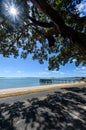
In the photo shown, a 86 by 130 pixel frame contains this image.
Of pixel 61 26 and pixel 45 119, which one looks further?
pixel 45 119

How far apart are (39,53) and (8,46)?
4827 millimetres

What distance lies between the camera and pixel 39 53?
19.9 m

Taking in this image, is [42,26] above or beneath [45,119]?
above

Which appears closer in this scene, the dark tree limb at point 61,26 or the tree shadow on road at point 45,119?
the tree shadow on road at point 45,119

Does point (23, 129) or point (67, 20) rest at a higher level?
point (67, 20)

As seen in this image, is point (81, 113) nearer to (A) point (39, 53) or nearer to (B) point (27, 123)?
(B) point (27, 123)

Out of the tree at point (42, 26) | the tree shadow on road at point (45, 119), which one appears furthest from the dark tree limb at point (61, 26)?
the tree shadow on road at point (45, 119)

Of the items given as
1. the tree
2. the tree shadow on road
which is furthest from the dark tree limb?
the tree shadow on road

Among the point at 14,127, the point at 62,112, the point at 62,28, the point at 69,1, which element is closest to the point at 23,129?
the point at 14,127

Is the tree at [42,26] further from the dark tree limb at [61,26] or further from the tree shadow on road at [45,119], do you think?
the tree shadow on road at [45,119]

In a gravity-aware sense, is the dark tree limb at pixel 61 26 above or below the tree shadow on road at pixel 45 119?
above

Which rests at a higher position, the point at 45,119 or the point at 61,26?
the point at 61,26

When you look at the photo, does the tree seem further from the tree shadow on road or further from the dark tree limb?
the tree shadow on road

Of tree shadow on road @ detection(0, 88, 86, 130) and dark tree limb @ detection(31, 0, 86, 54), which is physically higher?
dark tree limb @ detection(31, 0, 86, 54)
